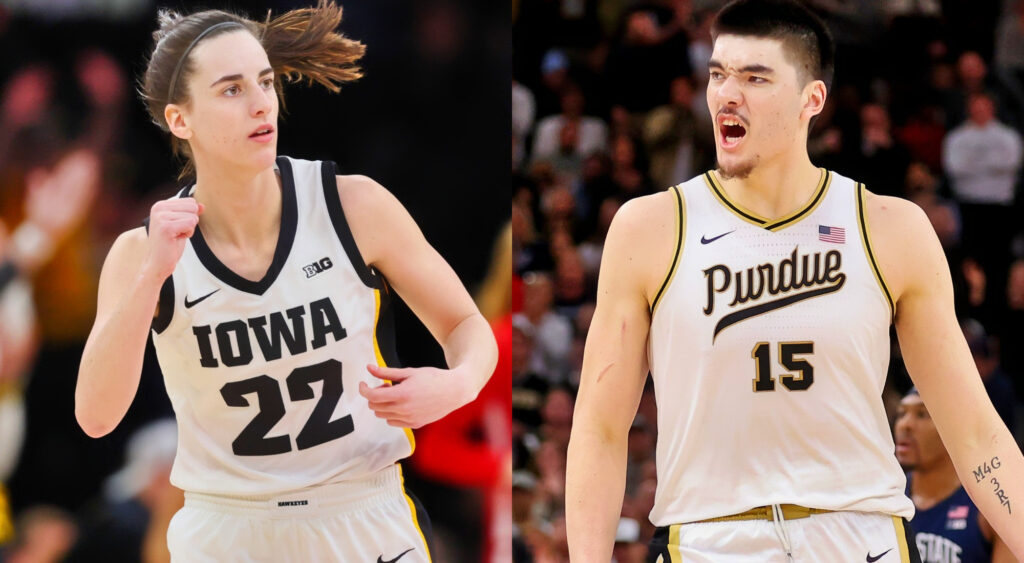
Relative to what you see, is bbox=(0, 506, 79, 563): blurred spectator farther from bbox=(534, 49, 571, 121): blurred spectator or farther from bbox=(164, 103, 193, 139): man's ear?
bbox=(534, 49, 571, 121): blurred spectator

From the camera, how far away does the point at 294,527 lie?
12.4 ft

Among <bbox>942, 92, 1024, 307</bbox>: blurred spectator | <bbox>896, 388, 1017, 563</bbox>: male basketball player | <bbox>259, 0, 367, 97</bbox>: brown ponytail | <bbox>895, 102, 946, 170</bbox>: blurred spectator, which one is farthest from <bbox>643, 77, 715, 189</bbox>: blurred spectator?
<bbox>259, 0, 367, 97</bbox>: brown ponytail

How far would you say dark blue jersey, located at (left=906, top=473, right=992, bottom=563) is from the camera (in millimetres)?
5445

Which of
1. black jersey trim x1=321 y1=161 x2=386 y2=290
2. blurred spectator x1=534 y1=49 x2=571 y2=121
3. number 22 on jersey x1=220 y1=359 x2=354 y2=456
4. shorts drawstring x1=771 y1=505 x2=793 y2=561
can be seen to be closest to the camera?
shorts drawstring x1=771 y1=505 x2=793 y2=561

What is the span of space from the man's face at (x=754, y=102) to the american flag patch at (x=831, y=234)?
26 cm

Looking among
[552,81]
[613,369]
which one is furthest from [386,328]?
[552,81]

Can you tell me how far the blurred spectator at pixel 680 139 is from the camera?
9.88 meters

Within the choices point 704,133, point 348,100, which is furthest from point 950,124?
point 348,100

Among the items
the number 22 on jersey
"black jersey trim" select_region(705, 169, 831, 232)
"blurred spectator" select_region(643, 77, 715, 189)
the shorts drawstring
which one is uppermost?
"blurred spectator" select_region(643, 77, 715, 189)

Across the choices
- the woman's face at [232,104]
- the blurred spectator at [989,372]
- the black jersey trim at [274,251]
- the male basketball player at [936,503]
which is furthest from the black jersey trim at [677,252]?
the blurred spectator at [989,372]

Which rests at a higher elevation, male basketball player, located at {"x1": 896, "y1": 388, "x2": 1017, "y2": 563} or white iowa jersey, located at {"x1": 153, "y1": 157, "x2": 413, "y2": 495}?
white iowa jersey, located at {"x1": 153, "y1": 157, "x2": 413, "y2": 495}

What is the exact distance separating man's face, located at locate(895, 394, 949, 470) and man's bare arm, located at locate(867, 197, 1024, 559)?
199 centimetres

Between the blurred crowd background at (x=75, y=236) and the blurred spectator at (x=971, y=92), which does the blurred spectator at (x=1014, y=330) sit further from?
the blurred crowd background at (x=75, y=236)

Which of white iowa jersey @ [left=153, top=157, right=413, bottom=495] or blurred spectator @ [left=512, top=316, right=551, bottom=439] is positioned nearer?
white iowa jersey @ [left=153, top=157, right=413, bottom=495]
